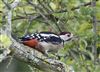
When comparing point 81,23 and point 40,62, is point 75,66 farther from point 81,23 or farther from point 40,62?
point 40,62

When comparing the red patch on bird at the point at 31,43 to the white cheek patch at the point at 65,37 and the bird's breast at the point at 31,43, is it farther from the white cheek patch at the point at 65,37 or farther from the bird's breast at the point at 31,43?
the white cheek patch at the point at 65,37

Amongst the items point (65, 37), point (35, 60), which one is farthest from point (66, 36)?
point (35, 60)

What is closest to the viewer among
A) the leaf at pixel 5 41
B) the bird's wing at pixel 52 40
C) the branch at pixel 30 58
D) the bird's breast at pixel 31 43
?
the leaf at pixel 5 41

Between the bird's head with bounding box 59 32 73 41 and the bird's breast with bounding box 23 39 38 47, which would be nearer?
the bird's breast with bounding box 23 39 38 47

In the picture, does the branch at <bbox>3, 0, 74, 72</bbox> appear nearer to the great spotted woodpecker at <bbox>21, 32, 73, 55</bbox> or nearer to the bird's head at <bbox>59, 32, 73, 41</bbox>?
the great spotted woodpecker at <bbox>21, 32, 73, 55</bbox>

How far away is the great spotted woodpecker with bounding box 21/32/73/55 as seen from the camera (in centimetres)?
354

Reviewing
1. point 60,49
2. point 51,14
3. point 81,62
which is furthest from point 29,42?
point 51,14

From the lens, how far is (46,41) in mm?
3891

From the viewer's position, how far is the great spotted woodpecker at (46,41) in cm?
354

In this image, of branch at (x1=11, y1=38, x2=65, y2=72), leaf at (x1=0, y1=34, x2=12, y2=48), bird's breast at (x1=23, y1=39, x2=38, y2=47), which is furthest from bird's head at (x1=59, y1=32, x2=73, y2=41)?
leaf at (x1=0, y1=34, x2=12, y2=48)

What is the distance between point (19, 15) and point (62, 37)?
0.91 meters

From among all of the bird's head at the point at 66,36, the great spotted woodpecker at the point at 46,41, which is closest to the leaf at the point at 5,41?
the great spotted woodpecker at the point at 46,41

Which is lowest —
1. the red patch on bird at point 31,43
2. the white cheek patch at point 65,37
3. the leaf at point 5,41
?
the white cheek patch at point 65,37

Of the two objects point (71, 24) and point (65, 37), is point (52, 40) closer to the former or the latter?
point (65, 37)
